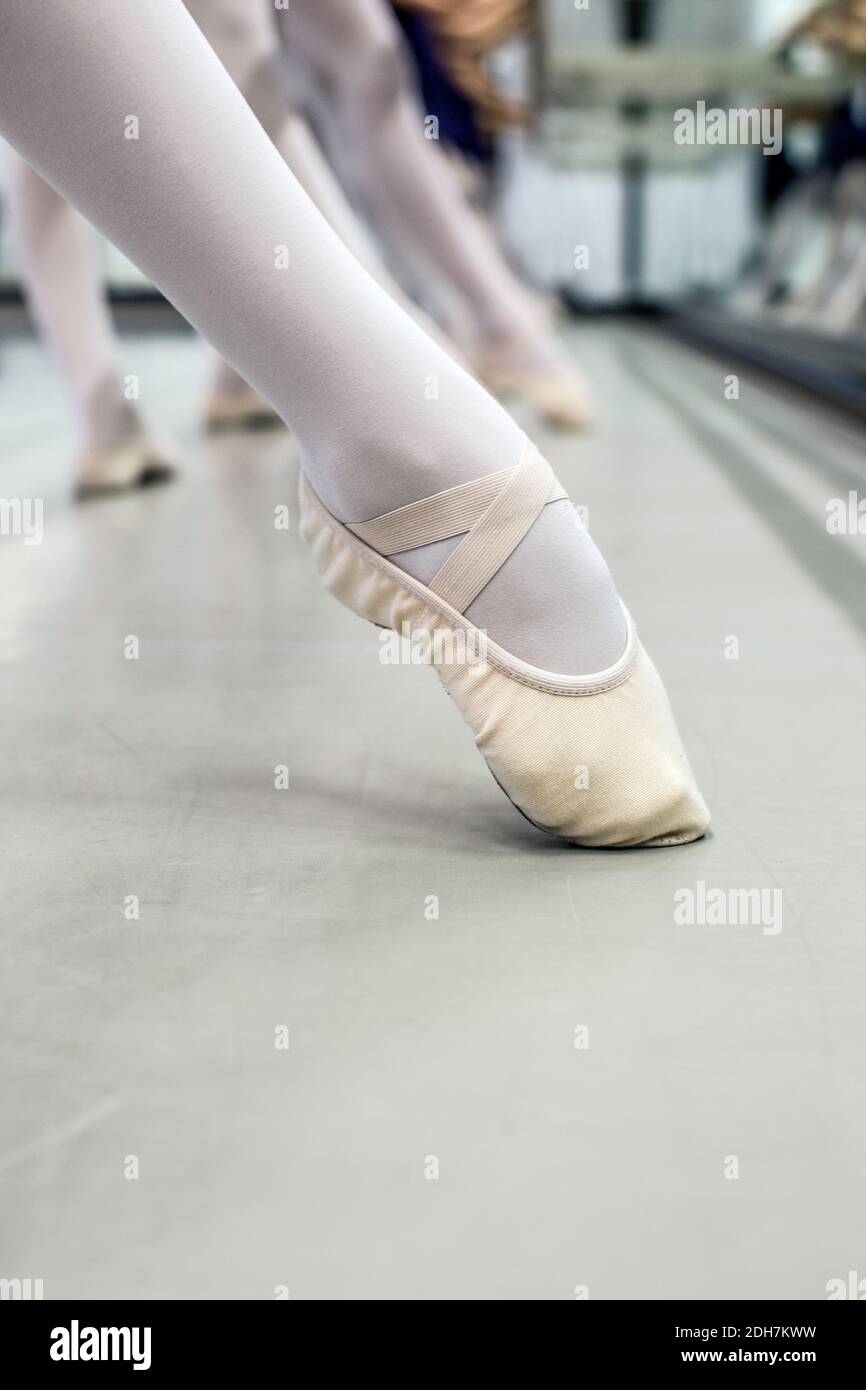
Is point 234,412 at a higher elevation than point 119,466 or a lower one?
higher

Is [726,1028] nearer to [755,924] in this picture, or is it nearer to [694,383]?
[755,924]

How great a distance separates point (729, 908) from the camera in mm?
465

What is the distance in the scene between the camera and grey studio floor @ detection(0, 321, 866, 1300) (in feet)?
1.03

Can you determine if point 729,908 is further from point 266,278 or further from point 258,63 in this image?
point 258,63

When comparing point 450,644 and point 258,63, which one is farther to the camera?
point 258,63

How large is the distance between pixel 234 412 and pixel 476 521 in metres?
1.50

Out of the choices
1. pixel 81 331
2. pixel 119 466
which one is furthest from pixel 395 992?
pixel 81 331

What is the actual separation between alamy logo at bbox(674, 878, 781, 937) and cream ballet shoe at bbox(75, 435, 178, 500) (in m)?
1.02

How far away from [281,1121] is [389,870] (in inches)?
6.3

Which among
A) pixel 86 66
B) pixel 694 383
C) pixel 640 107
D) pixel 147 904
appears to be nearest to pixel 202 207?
pixel 86 66

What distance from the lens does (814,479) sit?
1446 mm
